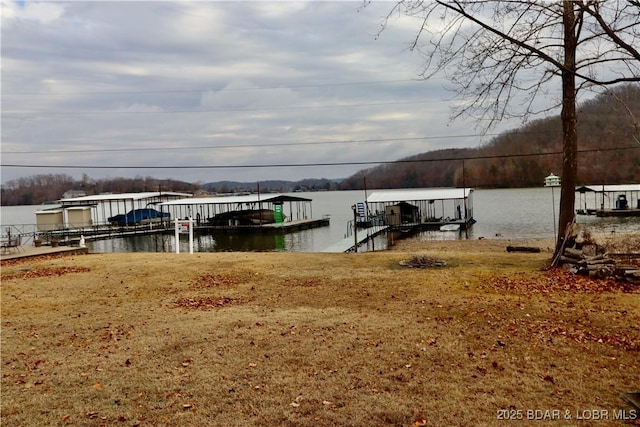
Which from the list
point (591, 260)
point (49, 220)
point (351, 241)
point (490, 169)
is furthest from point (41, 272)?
point (490, 169)

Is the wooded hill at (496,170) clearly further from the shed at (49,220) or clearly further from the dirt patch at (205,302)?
the dirt patch at (205,302)

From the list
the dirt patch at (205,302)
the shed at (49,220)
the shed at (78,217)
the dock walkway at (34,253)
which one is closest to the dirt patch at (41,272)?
the dock walkway at (34,253)

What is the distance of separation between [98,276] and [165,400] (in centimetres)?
895

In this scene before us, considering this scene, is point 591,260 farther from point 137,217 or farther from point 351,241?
point 137,217

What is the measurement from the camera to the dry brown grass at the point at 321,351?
4.29m

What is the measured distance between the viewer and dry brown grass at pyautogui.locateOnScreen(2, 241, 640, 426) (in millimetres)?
4285

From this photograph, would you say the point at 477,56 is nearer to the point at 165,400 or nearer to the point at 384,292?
the point at 384,292

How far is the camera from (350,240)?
29750 millimetres

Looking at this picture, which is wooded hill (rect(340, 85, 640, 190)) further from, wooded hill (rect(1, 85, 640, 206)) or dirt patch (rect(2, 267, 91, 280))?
dirt patch (rect(2, 267, 91, 280))

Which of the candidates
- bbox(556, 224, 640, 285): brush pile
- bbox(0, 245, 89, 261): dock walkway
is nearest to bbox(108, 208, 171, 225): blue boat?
bbox(0, 245, 89, 261): dock walkway

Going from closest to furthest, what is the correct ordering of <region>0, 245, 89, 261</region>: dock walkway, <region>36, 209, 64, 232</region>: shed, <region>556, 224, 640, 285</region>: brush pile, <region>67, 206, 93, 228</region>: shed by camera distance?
<region>556, 224, 640, 285</region>: brush pile, <region>0, 245, 89, 261</region>: dock walkway, <region>36, 209, 64, 232</region>: shed, <region>67, 206, 93, 228</region>: shed

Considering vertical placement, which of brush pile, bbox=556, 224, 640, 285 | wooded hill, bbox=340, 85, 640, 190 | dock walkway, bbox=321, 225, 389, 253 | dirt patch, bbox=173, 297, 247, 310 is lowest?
dock walkway, bbox=321, 225, 389, 253

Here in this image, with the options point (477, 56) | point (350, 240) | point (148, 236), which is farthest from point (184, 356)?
point (148, 236)

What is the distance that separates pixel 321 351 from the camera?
19.1 ft
